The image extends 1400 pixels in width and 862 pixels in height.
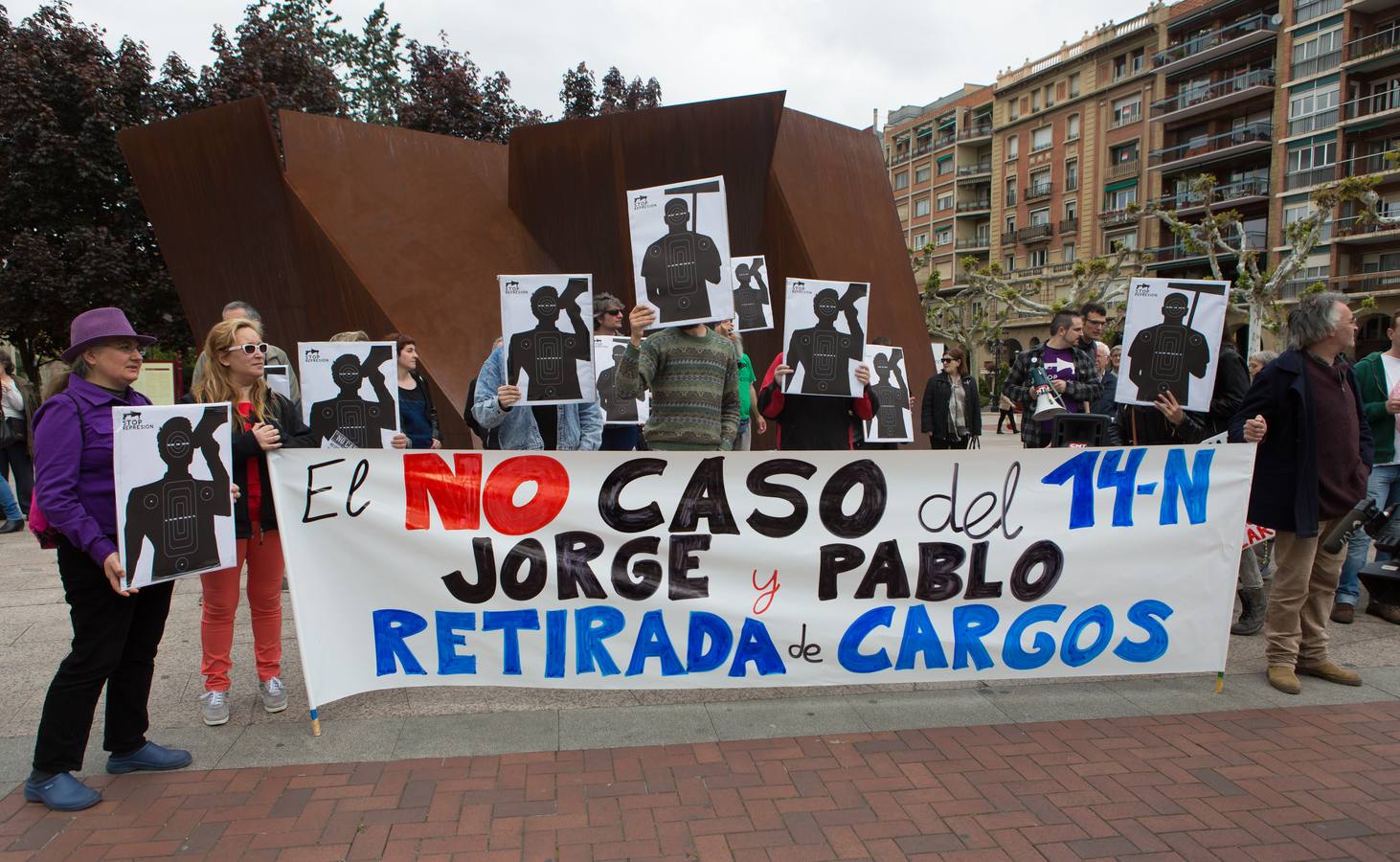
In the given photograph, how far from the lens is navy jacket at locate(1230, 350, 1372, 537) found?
13.9 ft

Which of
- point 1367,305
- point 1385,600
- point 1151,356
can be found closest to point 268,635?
point 1151,356

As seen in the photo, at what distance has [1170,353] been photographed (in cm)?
478

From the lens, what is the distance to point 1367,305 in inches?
1253

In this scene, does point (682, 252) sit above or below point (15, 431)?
above

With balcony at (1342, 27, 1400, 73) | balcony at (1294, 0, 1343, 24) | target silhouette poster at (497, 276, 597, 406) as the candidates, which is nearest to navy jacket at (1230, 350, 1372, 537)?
target silhouette poster at (497, 276, 597, 406)

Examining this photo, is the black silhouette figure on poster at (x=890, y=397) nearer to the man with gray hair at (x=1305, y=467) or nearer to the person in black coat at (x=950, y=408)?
the person in black coat at (x=950, y=408)

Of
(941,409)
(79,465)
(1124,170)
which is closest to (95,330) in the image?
(79,465)

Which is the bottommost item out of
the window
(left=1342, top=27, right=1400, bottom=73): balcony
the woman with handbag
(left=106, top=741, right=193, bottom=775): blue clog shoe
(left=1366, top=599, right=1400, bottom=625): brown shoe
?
(left=1366, top=599, right=1400, bottom=625): brown shoe

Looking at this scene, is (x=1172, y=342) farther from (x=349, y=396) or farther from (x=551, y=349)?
(x=349, y=396)

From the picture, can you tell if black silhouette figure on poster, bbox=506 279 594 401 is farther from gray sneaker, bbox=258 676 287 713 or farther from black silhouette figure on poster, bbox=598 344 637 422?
gray sneaker, bbox=258 676 287 713

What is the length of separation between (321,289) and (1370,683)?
876cm

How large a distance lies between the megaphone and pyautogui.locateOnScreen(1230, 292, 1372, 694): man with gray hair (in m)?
1.33

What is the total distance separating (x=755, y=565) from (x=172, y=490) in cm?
231

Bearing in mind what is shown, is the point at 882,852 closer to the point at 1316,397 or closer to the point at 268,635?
the point at 268,635
